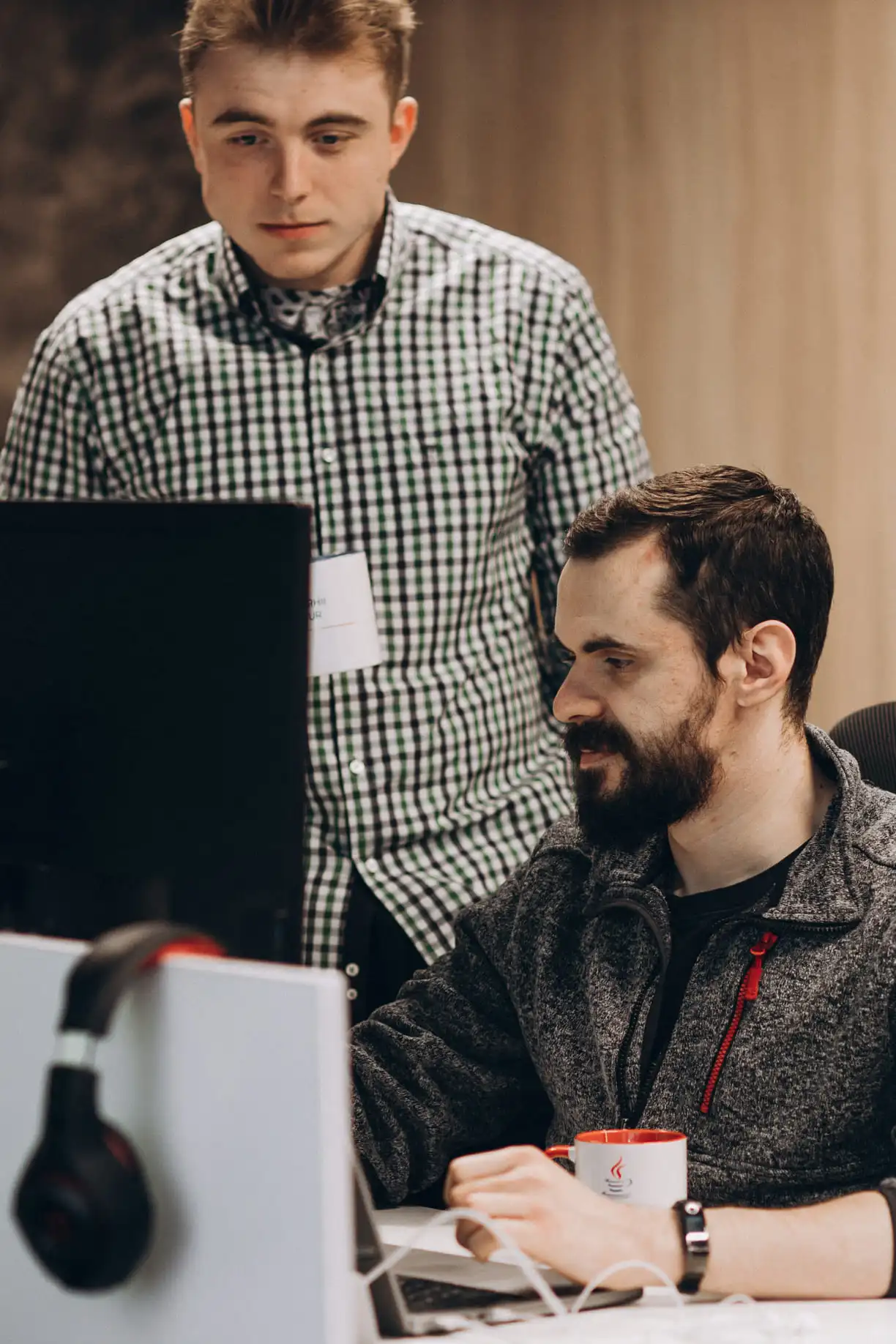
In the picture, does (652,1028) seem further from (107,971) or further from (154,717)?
(107,971)

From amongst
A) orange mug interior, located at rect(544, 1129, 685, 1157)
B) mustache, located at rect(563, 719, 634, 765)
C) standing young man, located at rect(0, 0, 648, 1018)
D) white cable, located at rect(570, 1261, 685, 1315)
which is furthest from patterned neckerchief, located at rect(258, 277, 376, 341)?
white cable, located at rect(570, 1261, 685, 1315)

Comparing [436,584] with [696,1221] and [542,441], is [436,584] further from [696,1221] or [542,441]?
[696,1221]

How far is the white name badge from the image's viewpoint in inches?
69.9

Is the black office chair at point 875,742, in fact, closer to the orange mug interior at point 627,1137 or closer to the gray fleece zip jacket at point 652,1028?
the gray fleece zip jacket at point 652,1028

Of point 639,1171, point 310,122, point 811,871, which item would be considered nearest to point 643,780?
point 811,871

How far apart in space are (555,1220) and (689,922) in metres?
0.45

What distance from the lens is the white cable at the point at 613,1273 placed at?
1.07 meters

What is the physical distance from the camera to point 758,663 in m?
1.53

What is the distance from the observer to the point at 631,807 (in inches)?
60.2

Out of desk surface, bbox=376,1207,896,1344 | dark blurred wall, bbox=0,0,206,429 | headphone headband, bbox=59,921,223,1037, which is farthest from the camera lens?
dark blurred wall, bbox=0,0,206,429

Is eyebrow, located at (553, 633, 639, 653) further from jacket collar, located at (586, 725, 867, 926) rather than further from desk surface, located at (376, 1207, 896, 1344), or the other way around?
desk surface, located at (376, 1207, 896, 1344)

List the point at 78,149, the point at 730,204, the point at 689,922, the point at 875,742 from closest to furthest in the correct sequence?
the point at 689,922 < the point at 875,742 < the point at 730,204 < the point at 78,149

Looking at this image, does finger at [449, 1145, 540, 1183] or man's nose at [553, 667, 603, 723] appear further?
man's nose at [553, 667, 603, 723]

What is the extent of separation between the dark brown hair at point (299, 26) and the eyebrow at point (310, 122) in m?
0.06
